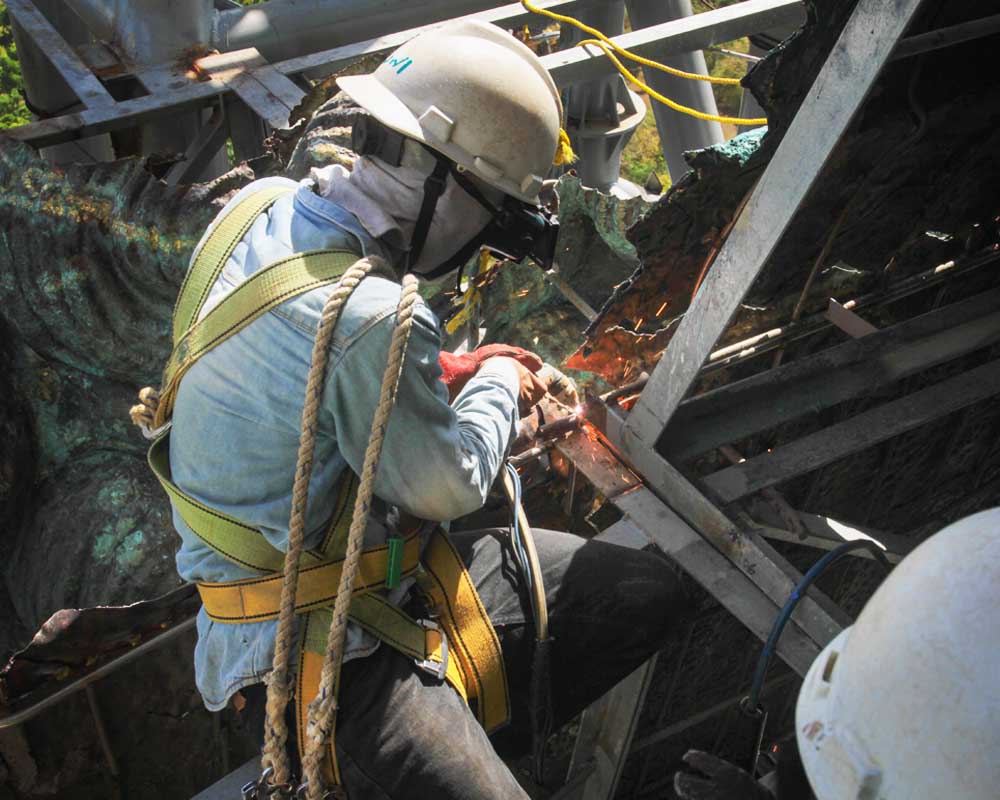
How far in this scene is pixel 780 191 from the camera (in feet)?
7.20

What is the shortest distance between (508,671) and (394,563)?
1.92 feet

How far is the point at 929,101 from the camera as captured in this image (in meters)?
2.46

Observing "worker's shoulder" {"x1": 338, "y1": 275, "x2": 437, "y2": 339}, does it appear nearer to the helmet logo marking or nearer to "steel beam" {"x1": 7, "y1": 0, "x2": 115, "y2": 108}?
the helmet logo marking

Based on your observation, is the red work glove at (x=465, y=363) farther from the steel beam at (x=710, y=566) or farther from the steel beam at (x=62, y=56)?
the steel beam at (x=62, y=56)

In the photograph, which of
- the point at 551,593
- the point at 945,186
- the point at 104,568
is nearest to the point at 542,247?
the point at 551,593

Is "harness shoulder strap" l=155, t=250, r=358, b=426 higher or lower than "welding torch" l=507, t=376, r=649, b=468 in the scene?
higher

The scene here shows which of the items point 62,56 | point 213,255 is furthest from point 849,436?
point 62,56

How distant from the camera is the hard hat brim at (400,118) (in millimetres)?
2264

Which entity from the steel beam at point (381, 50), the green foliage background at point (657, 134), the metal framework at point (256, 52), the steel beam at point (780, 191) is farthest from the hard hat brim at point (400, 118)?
the green foliage background at point (657, 134)

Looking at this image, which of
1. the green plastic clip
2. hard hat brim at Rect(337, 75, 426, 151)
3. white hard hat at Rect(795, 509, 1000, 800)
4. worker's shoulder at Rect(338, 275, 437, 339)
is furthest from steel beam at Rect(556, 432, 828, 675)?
hard hat brim at Rect(337, 75, 426, 151)

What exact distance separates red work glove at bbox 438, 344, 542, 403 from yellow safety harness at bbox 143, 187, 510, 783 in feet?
1.64

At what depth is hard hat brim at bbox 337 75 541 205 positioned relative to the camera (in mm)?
2264

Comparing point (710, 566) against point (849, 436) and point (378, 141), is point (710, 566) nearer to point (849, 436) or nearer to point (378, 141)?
point (849, 436)

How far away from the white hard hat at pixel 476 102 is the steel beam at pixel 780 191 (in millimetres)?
503
